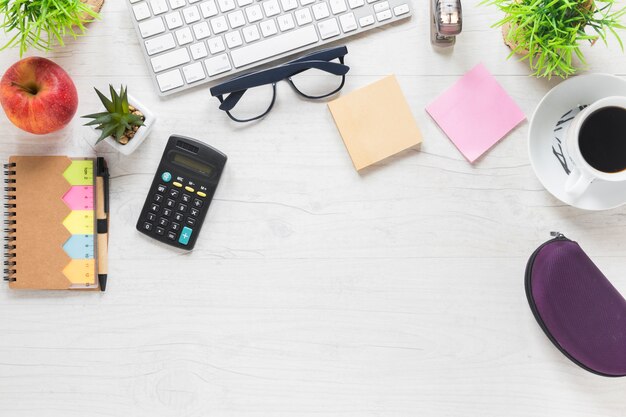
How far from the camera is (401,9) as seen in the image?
2.70 feet

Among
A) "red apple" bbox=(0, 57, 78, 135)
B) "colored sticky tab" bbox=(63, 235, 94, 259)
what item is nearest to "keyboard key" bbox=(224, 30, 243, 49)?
"red apple" bbox=(0, 57, 78, 135)

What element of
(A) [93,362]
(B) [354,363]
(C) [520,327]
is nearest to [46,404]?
(A) [93,362]

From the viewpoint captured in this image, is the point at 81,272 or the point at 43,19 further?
the point at 81,272

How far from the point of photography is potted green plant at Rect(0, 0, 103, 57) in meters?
0.74

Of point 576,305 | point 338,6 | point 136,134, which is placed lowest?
point 576,305

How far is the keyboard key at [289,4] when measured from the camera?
81 cm

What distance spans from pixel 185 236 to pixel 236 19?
1.07 ft

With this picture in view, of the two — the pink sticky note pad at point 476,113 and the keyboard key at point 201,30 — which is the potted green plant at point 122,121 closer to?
the keyboard key at point 201,30

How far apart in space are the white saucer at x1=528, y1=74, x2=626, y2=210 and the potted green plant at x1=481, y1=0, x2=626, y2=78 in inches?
1.2

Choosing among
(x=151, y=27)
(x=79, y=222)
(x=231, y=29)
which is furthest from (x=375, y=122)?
(x=79, y=222)

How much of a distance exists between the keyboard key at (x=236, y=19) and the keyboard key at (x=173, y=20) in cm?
7

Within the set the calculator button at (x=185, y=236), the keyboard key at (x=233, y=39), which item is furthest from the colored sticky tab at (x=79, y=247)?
the keyboard key at (x=233, y=39)

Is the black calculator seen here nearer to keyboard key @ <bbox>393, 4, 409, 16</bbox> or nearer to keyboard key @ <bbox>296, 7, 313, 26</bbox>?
keyboard key @ <bbox>296, 7, 313, 26</bbox>

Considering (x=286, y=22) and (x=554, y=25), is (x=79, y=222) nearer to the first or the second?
(x=286, y=22)
